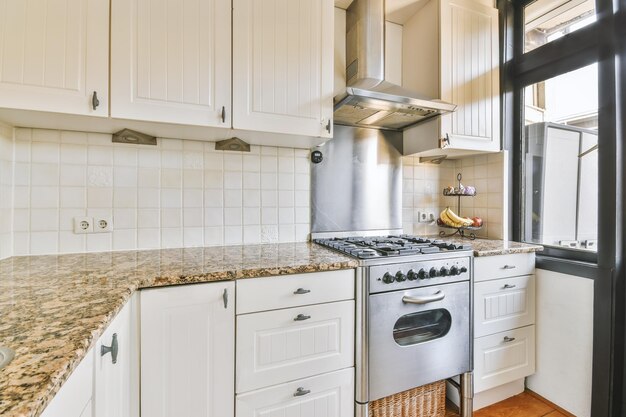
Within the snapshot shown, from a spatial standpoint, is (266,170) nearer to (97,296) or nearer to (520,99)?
(97,296)

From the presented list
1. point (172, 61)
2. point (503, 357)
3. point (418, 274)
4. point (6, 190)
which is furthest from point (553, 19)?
point (6, 190)

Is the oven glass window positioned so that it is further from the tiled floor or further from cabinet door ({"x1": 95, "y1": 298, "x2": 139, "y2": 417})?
cabinet door ({"x1": 95, "y1": 298, "x2": 139, "y2": 417})

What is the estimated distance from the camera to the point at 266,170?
1871 millimetres

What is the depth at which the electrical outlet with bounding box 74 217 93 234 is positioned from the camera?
1.50 m

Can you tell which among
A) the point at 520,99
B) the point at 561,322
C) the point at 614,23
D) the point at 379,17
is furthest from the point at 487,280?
the point at 379,17

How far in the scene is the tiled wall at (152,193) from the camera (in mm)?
1453

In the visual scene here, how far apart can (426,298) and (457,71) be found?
1521mm

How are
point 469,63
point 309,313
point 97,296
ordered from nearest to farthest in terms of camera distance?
1. point 97,296
2. point 309,313
3. point 469,63

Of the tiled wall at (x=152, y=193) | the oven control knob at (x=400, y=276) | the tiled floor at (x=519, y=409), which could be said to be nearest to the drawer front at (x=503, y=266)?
the oven control knob at (x=400, y=276)

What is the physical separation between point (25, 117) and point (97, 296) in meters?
0.98

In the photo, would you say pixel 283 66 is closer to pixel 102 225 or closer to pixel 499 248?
pixel 102 225

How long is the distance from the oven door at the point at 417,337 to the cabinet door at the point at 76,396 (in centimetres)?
106

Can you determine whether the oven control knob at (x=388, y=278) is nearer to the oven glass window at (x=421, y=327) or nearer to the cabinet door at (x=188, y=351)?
the oven glass window at (x=421, y=327)

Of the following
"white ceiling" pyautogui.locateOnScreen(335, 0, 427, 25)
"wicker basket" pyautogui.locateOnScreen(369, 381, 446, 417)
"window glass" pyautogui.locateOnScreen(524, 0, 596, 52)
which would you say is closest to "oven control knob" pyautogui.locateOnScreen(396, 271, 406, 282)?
"wicker basket" pyautogui.locateOnScreen(369, 381, 446, 417)
